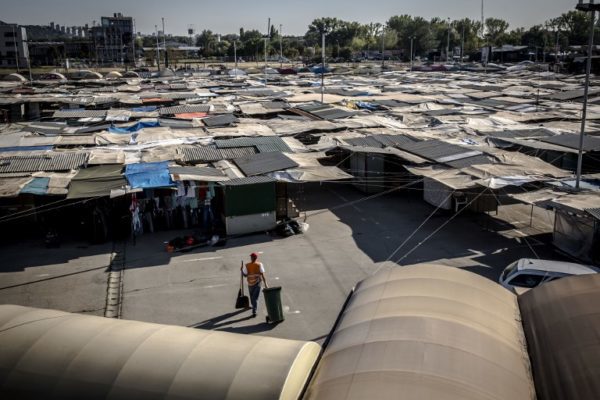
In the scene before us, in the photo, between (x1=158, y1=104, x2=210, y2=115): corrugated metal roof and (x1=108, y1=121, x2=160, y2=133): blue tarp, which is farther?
(x1=158, y1=104, x2=210, y2=115): corrugated metal roof

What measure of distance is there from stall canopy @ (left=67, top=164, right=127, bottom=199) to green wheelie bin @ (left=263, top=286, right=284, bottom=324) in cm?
681

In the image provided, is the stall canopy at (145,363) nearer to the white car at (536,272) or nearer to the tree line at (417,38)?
the white car at (536,272)

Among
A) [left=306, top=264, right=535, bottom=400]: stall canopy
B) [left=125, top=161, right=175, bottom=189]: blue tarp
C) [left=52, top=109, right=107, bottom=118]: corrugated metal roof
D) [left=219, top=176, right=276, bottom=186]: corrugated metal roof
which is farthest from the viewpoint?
[left=52, top=109, right=107, bottom=118]: corrugated metal roof

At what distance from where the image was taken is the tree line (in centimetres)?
10588

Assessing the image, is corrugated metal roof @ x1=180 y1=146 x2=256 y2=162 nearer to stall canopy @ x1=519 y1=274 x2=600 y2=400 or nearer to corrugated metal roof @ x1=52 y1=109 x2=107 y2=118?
corrugated metal roof @ x1=52 y1=109 x2=107 y2=118

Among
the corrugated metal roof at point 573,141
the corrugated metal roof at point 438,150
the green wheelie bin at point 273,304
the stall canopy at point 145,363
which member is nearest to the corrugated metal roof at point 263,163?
the corrugated metal roof at point 438,150

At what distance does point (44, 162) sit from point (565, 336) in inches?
655

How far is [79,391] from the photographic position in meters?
Answer: 6.29

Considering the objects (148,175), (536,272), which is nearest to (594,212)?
(536,272)

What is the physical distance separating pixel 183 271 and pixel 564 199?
10.4m

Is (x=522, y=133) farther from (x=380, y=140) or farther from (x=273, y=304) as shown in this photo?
(x=273, y=304)

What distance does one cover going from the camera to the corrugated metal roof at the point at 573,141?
61.9 feet

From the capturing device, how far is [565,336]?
7.01 metres

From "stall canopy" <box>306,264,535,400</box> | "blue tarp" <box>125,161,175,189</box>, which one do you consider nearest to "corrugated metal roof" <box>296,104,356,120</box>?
"blue tarp" <box>125,161,175,189</box>
